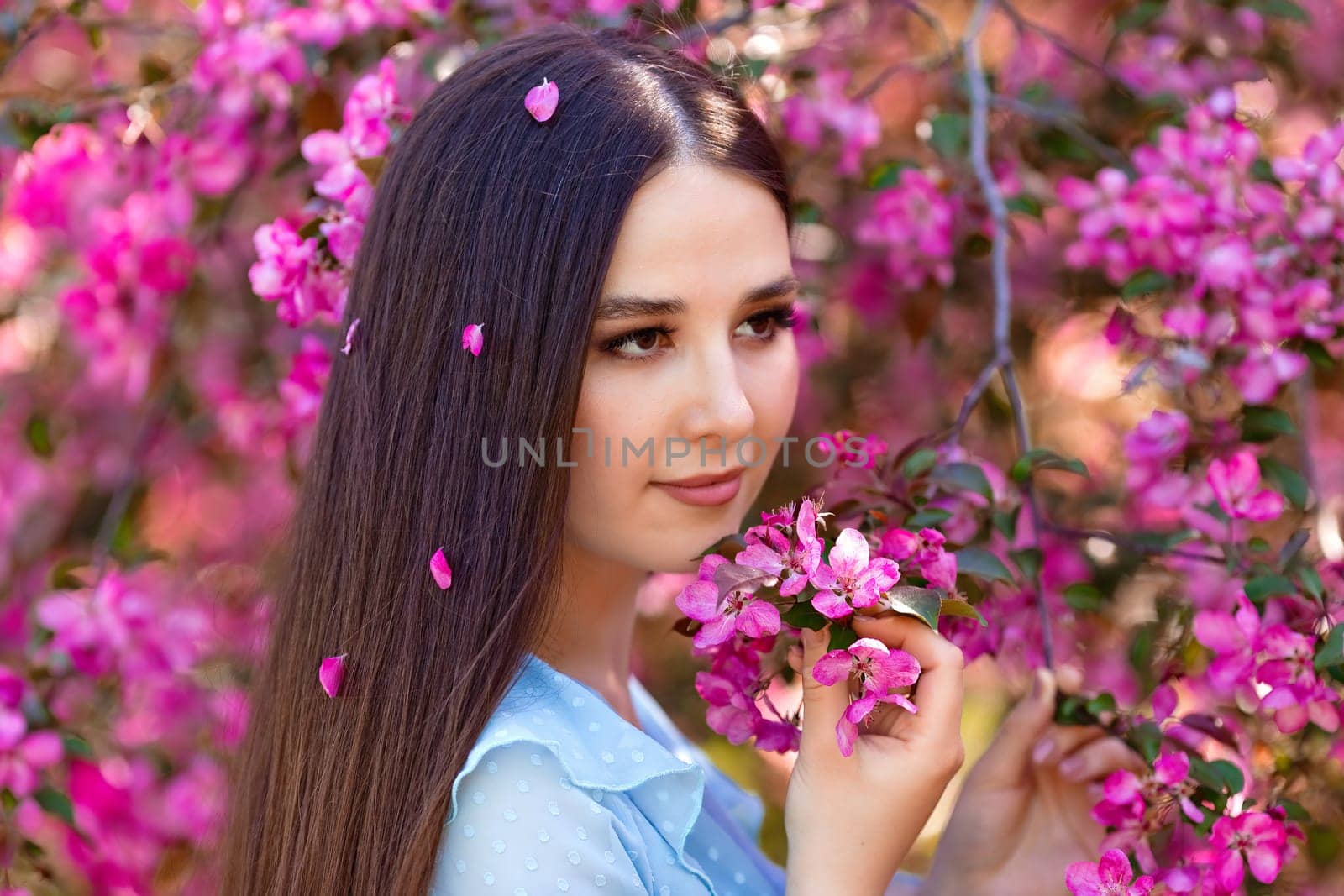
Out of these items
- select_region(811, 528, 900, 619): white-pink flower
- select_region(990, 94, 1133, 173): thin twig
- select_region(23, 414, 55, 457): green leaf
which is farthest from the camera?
select_region(23, 414, 55, 457): green leaf

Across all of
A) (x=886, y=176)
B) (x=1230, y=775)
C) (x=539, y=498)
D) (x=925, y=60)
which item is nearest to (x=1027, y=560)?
(x=1230, y=775)

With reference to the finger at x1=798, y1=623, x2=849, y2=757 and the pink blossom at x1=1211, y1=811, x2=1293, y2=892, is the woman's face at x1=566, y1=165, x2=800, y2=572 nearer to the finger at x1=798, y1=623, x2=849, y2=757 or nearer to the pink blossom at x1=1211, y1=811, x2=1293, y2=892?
the finger at x1=798, y1=623, x2=849, y2=757

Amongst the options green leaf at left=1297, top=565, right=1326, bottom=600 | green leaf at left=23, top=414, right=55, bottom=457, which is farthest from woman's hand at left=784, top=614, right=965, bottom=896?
green leaf at left=23, top=414, right=55, bottom=457

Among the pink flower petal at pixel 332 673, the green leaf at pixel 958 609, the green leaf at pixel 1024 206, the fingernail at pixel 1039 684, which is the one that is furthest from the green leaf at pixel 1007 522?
A: the pink flower petal at pixel 332 673

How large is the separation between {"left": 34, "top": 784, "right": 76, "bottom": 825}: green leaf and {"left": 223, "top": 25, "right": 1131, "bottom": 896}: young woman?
12.6 inches

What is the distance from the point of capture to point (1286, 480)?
129 centimetres

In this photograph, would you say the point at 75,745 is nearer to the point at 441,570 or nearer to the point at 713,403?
the point at 441,570

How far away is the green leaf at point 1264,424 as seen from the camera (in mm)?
1312

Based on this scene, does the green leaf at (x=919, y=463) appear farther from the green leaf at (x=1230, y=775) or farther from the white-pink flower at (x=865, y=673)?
the green leaf at (x=1230, y=775)

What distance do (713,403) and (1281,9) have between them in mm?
963

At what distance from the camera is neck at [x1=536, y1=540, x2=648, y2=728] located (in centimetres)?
126

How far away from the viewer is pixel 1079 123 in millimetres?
1709

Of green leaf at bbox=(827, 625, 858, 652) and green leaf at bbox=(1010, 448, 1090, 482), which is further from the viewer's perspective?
green leaf at bbox=(1010, 448, 1090, 482)

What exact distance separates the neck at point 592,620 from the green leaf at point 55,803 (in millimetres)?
604
